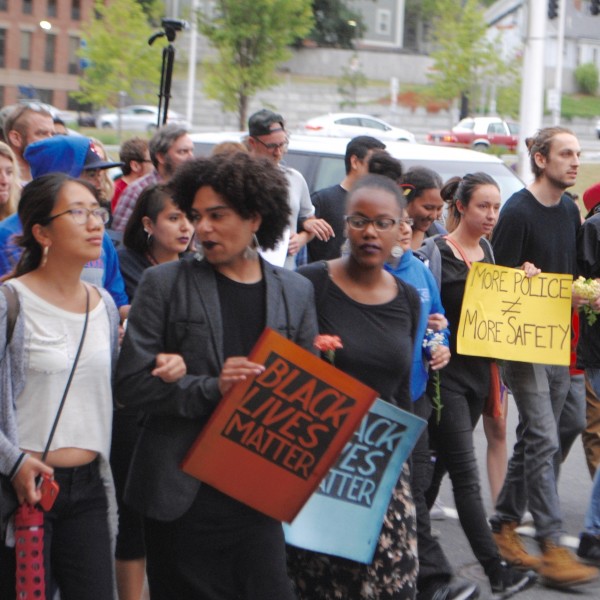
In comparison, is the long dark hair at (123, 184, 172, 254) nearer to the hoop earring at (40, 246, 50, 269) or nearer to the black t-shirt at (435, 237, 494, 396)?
the hoop earring at (40, 246, 50, 269)

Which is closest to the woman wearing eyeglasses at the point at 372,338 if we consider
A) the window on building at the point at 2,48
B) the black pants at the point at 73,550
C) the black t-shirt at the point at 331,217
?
the black pants at the point at 73,550

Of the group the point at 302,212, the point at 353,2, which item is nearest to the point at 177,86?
the point at 353,2

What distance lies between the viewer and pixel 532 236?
20.3ft

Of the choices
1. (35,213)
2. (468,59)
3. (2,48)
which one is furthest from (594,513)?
(2,48)

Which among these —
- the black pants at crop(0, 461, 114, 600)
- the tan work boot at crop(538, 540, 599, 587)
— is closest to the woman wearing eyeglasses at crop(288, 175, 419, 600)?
the black pants at crop(0, 461, 114, 600)

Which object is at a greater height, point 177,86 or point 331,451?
point 177,86

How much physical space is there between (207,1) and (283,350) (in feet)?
207

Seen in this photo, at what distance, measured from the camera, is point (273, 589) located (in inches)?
144

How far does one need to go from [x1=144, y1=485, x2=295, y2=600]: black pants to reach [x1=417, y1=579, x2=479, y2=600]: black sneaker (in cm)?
150

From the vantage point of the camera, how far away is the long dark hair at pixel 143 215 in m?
5.13

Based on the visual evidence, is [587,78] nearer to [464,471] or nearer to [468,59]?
[468,59]

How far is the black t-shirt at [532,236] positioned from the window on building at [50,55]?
215ft

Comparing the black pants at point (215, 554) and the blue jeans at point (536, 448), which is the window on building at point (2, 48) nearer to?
the blue jeans at point (536, 448)

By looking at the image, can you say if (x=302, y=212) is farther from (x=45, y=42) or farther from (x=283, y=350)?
(x=45, y=42)
